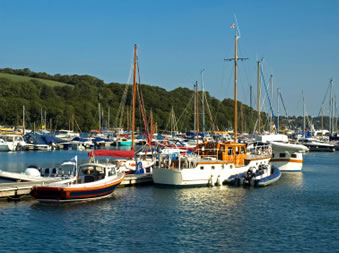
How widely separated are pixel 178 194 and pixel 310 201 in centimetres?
1160

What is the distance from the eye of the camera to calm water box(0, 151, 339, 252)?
27.4 meters

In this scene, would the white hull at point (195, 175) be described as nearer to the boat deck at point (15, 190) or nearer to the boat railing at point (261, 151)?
the boat railing at point (261, 151)

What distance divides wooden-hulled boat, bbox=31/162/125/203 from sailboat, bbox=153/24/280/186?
5.72 m

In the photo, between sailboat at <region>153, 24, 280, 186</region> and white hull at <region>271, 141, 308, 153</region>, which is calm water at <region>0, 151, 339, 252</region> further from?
white hull at <region>271, 141, 308, 153</region>

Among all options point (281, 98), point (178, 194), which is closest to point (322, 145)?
point (281, 98)

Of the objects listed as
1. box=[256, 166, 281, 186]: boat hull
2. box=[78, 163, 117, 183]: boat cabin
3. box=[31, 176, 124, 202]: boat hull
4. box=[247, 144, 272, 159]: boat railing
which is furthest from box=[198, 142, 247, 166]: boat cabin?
box=[31, 176, 124, 202]: boat hull

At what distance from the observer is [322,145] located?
121500 millimetres

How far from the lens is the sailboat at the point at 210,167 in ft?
151

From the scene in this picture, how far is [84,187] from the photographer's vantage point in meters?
37.3

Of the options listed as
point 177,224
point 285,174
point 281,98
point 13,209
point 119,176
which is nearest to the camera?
A: point 177,224

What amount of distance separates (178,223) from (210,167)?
51.3 feet

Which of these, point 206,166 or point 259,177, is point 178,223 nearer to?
point 206,166

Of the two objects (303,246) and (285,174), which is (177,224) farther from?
(285,174)

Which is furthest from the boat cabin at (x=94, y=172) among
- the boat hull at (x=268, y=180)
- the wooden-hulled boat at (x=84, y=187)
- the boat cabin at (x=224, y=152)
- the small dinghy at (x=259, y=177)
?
the boat hull at (x=268, y=180)
